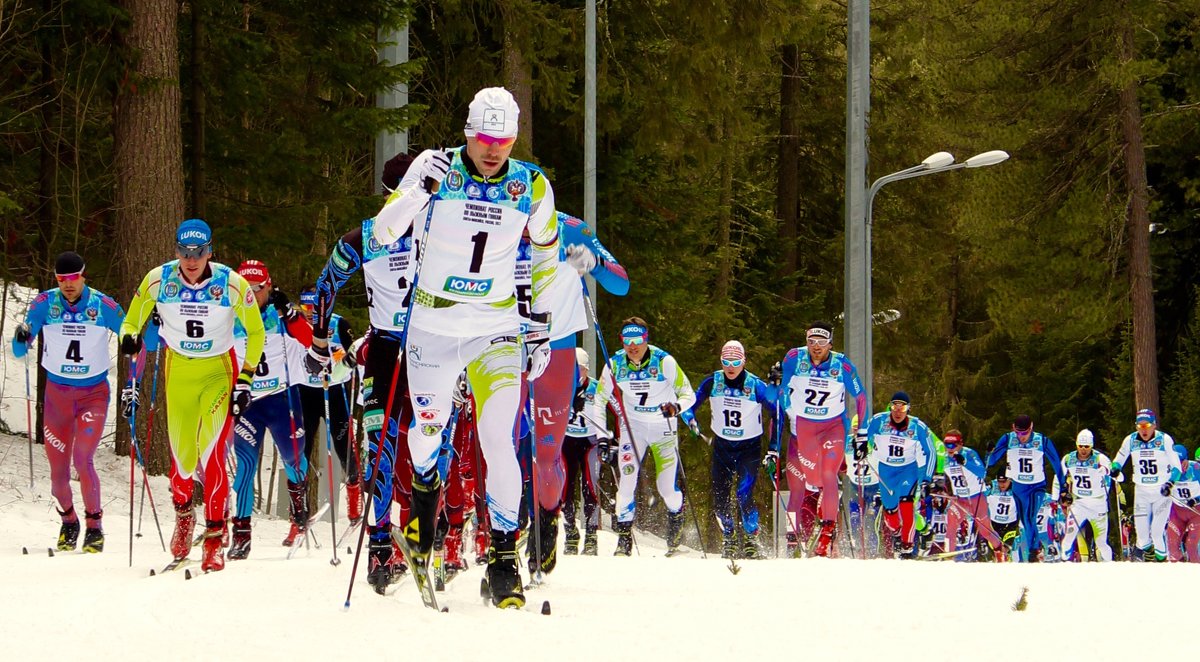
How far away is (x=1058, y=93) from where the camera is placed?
105 feet

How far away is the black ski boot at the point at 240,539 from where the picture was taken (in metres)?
11.3

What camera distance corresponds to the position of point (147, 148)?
16391 millimetres

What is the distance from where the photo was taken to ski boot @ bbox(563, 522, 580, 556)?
14.3m

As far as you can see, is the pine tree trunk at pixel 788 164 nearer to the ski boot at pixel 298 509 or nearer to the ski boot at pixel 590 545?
the ski boot at pixel 590 545

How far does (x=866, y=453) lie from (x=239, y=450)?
681 cm

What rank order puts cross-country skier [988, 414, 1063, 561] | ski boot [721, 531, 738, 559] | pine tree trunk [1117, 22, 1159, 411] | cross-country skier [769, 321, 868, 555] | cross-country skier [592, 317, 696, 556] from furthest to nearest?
pine tree trunk [1117, 22, 1159, 411]
cross-country skier [988, 414, 1063, 561]
ski boot [721, 531, 738, 559]
cross-country skier [592, 317, 696, 556]
cross-country skier [769, 321, 868, 555]

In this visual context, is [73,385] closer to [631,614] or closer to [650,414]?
[650,414]

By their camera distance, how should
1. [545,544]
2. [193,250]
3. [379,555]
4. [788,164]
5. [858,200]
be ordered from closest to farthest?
[379,555] → [545,544] → [193,250] → [858,200] → [788,164]

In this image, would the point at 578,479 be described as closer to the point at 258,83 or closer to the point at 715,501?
the point at 715,501

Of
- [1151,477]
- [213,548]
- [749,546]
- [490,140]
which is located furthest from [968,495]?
[490,140]

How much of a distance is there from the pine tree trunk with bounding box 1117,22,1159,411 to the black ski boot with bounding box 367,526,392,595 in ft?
81.8

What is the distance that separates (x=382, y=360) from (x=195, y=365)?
6.34 ft

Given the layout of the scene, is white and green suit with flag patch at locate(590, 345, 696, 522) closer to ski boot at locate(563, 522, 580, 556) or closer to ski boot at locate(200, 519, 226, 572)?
ski boot at locate(563, 522, 580, 556)

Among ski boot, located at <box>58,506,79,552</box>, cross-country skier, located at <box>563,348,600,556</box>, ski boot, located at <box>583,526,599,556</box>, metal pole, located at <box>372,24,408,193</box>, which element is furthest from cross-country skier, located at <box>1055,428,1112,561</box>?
ski boot, located at <box>58,506,79,552</box>
